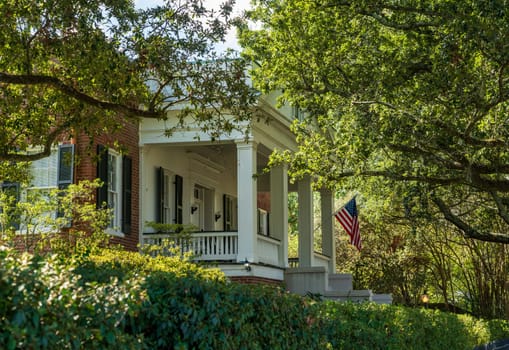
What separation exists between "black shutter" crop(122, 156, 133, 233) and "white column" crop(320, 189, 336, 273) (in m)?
9.14

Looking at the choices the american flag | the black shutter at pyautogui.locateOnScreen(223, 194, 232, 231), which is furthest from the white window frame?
the american flag

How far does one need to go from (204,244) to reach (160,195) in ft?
6.59

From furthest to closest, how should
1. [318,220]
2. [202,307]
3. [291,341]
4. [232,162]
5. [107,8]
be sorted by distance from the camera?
1. [318,220]
2. [232,162]
3. [107,8]
4. [291,341]
5. [202,307]

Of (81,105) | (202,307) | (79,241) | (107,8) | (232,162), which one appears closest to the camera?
(202,307)

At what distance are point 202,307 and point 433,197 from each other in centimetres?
1546

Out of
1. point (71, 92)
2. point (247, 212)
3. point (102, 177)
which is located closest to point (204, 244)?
point (247, 212)

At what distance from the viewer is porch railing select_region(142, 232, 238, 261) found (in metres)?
19.4

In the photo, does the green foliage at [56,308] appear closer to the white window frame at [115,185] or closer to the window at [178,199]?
the white window frame at [115,185]

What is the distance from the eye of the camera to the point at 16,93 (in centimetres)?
1378

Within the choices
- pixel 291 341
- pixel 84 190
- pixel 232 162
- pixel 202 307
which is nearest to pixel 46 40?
pixel 84 190

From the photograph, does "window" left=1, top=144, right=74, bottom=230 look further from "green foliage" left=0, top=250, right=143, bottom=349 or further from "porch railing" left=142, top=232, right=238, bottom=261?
"green foliage" left=0, top=250, right=143, bottom=349

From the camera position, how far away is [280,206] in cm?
2214

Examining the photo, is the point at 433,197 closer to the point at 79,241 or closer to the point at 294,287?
the point at 294,287

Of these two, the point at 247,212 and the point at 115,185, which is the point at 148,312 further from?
the point at 115,185
